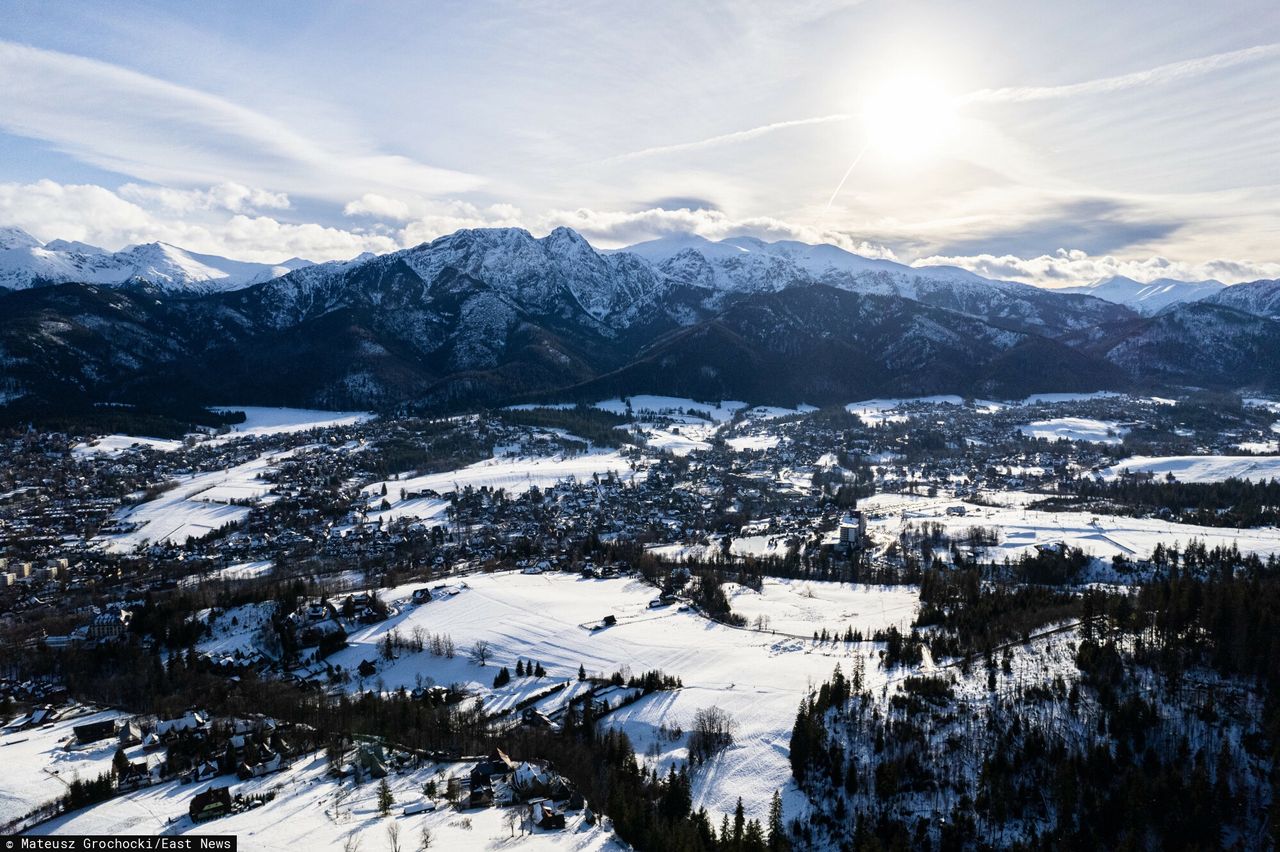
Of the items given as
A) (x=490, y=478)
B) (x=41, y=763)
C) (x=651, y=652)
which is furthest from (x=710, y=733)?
(x=490, y=478)

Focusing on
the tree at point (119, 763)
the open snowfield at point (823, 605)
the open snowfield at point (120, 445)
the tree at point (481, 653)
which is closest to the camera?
the tree at point (119, 763)

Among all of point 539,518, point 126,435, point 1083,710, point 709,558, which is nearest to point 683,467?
point 539,518

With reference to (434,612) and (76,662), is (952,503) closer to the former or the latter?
(434,612)

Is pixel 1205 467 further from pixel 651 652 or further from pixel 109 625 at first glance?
pixel 109 625

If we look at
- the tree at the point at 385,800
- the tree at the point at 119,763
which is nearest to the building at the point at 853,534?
the tree at the point at 385,800

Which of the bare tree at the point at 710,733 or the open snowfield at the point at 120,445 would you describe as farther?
the open snowfield at the point at 120,445

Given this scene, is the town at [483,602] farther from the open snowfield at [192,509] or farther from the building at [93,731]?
the open snowfield at [192,509]

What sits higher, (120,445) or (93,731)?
(120,445)
